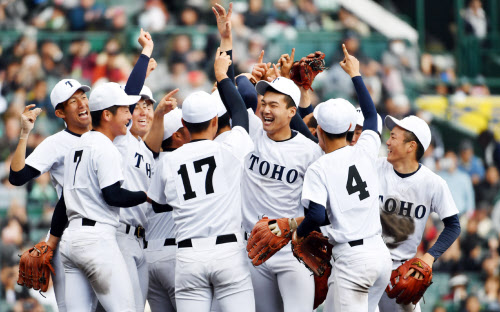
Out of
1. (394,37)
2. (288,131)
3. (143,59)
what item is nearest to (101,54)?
(394,37)

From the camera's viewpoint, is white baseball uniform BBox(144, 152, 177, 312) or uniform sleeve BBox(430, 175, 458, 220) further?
white baseball uniform BBox(144, 152, 177, 312)

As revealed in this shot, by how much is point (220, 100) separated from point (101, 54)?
739cm

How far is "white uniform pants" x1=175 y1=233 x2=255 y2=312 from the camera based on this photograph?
5875 millimetres

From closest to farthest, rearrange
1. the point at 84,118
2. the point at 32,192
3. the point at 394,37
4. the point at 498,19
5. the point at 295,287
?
the point at 295,287 < the point at 84,118 < the point at 32,192 < the point at 394,37 < the point at 498,19

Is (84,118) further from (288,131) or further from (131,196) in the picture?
(288,131)

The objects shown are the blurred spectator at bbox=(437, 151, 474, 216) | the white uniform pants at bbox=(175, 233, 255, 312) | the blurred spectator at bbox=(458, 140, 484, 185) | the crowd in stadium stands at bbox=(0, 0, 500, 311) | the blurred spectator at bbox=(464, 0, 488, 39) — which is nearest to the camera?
the white uniform pants at bbox=(175, 233, 255, 312)

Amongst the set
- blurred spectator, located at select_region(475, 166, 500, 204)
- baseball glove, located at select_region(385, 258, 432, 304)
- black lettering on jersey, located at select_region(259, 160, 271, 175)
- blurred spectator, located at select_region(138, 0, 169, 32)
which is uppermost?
blurred spectator, located at select_region(138, 0, 169, 32)

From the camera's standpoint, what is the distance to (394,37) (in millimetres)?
16359

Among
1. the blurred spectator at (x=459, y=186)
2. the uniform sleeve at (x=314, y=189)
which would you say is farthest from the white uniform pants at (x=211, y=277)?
the blurred spectator at (x=459, y=186)

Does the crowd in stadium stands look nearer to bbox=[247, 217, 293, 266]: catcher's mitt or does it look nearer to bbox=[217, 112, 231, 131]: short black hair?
bbox=[217, 112, 231, 131]: short black hair

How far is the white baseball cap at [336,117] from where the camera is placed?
610 centimetres

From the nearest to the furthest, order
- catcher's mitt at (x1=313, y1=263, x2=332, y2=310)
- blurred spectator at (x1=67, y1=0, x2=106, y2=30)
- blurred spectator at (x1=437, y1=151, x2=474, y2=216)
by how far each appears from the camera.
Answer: catcher's mitt at (x1=313, y1=263, x2=332, y2=310)
blurred spectator at (x1=437, y1=151, x2=474, y2=216)
blurred spectator at (x1=67, y1=0, x2=106, y2=30)

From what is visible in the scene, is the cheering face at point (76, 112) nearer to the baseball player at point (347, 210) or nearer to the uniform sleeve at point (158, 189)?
the uniform sleeve at point (158, 189)

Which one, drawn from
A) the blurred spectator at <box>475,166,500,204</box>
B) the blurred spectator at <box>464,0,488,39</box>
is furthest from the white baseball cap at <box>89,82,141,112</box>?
the blurred spectator at <box>464,0,488,39</box>
